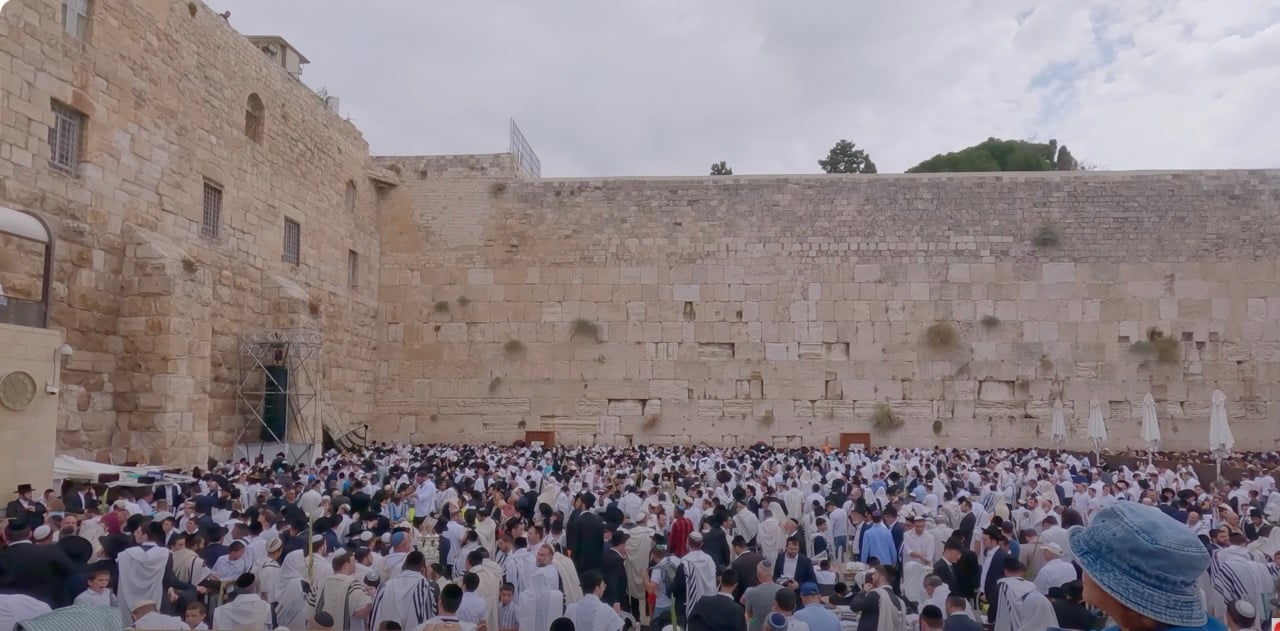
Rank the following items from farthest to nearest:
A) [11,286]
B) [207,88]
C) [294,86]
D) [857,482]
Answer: [294,86]
[207,88]
[857,482]
[11,286]

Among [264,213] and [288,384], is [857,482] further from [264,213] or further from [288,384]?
[264,213]

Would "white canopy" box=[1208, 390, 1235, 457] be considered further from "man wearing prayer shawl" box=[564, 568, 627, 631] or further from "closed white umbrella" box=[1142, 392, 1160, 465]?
"man wearing prayer shawl" box=[564, 568, 627, 631]

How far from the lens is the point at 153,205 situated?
13.0m

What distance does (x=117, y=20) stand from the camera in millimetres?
12250

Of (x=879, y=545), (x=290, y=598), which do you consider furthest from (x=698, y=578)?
(x=290, y=598)

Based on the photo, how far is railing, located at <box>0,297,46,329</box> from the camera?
9984 mm

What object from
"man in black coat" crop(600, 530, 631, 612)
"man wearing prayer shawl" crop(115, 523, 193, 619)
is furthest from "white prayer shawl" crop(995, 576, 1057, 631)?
"man wearing prayer shawl" crop(115, 523, 193, 619)

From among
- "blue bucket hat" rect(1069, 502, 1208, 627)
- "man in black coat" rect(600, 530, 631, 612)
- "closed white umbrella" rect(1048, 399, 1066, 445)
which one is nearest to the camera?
"blue bucket hat" rect(1069, 502, 1208, 627)

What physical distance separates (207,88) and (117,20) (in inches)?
82.2

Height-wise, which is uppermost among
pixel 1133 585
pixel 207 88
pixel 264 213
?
pixel 207 88

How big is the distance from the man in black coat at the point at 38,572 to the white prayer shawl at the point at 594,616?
3.02 m

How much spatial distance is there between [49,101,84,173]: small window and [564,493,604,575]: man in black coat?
846 centimetres

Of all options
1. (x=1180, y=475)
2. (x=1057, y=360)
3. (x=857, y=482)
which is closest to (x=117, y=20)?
(x=857, y=482)

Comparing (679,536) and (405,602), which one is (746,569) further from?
(405,602)
